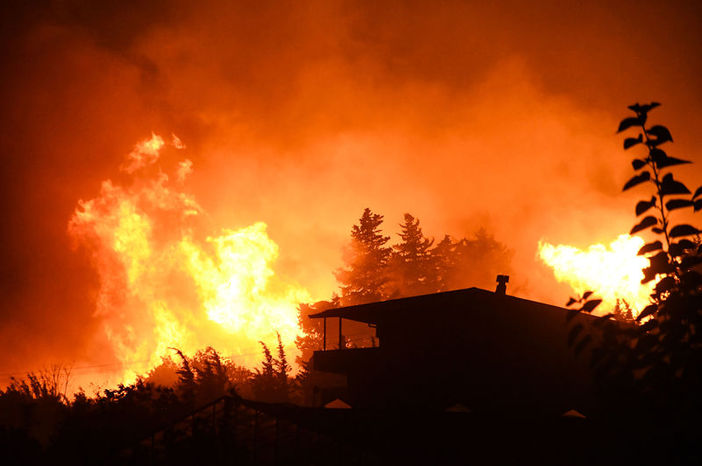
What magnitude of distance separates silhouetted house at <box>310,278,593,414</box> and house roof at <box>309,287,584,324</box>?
1.9 inches

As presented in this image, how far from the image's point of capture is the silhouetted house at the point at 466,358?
23.5 m

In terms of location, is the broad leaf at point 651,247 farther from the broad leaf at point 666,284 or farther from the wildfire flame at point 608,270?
the wildfire flame at point 608,270

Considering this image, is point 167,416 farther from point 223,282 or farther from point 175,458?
point 223,282

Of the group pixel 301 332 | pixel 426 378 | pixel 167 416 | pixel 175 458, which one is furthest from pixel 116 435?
pixel 301 332

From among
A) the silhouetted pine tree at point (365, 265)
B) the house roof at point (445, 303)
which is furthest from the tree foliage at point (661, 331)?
the silhouetted pine tree at point (365, 265)

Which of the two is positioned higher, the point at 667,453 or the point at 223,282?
the point at 223,282

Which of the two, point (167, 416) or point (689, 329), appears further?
point (167, 416)

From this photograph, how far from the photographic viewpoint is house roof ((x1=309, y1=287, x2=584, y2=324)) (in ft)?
77.3

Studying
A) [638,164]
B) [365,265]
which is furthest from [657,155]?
[365,265]

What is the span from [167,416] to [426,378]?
12.8m

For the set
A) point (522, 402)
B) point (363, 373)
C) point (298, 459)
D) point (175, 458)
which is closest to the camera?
point (175, 458)

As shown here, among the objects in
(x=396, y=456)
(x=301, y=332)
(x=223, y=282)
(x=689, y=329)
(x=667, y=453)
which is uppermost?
(x=223, y=282)

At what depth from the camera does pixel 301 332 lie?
61812mm

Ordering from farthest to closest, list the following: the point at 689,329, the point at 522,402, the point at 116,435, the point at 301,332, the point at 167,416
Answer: the point at 301,332 < the point at 522,402 < the point at 167,416 < the point at 116,435 < the point at 689,329
